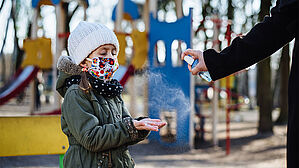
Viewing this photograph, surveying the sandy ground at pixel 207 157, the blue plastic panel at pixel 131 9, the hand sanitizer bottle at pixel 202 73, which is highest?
the blue plastic panel at pixel 131 9

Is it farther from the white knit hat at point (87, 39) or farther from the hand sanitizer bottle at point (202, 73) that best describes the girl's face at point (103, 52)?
the hand sanitizer bottle at point (202, 73)

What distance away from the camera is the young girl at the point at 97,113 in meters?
1.70

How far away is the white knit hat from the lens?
1899 mm

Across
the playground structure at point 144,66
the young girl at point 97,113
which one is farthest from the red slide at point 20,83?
the young girl at point 97,113

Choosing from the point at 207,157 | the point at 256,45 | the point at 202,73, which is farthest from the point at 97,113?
the point at 207,157

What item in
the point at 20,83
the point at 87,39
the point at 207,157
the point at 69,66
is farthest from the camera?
the point at 20,83

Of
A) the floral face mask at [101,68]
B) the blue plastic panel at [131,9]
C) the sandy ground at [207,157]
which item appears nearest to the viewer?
the floral face mask at [101,68]

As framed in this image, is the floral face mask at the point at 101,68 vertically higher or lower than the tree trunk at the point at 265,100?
higher

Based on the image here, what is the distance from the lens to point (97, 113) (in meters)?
1.78

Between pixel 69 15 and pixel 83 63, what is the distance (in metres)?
14.6

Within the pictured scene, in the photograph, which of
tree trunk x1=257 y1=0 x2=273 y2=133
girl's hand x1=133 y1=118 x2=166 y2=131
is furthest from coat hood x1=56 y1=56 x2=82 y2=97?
tree trunk x1=257 y1=0 x2=273 y2=133

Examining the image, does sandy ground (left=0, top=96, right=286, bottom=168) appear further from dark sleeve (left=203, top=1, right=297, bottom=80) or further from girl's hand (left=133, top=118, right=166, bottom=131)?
dark sleeve (left=203, top=1, right=297, bottom=80)

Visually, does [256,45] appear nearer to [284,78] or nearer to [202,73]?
[202,73]

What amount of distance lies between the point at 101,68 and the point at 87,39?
0.61 feet
